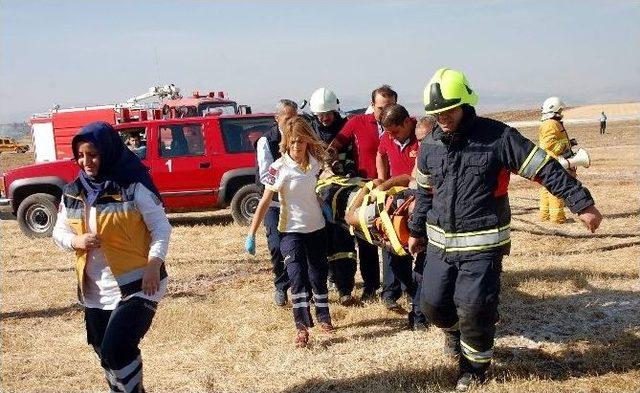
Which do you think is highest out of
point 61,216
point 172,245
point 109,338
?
point 61,216

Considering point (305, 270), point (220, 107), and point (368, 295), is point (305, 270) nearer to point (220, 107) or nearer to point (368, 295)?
point (368, 295)

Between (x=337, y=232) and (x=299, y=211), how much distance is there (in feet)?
3.61

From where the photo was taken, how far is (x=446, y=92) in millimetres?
3896

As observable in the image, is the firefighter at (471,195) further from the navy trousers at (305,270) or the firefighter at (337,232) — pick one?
the firefighter at (337,232)

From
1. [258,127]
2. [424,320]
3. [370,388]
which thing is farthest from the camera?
[258,127]

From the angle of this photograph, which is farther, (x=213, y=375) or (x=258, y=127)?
(x=258, y=127)

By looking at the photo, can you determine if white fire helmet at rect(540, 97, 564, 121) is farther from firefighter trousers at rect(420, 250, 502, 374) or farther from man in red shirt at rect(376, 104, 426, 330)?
firefighter trousers at rect(420, 250, 502, 374)

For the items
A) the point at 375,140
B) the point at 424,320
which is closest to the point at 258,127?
the point at 375,140

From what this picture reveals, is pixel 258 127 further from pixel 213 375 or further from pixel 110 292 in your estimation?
pixel 110 292

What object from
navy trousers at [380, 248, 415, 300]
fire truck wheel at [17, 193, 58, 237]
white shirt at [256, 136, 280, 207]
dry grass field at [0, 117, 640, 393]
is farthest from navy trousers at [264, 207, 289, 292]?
fire truck wheel at [17, 193, 58, 237]

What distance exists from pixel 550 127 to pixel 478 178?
6.34m

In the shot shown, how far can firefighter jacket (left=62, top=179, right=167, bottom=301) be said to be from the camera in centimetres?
355

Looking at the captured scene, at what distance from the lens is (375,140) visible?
5.99 meters

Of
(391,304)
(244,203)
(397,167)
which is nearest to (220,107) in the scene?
(244,203)
